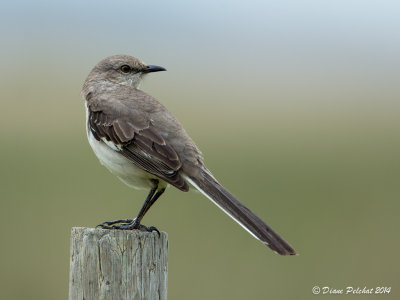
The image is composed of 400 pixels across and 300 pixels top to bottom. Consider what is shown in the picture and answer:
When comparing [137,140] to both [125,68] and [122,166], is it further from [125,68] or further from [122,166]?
[125,68]

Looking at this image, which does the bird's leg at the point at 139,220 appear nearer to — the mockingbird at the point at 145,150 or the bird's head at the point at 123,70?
the mockingbird at the point at 145,150

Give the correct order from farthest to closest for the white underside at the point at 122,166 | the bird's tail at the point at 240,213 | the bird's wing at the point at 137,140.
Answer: the white underside at the point at 122,166 → the bird's wing at the point at 137,140 → the bird's tail at the point at 240,213

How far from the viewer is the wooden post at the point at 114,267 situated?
3723 millimetres

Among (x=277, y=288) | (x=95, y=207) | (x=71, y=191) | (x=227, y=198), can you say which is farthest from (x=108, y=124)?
(x=71, y=191)

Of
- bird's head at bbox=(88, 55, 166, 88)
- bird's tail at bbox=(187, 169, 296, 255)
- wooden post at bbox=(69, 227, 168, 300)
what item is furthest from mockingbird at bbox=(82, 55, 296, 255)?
wooden post at bbox=(69, 227, 168, 300)

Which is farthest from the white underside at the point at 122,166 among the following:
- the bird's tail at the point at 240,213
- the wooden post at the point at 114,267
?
the wooden post at the point at 114,267

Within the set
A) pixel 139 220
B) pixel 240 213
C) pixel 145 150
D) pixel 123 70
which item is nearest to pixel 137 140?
pixel 145 150

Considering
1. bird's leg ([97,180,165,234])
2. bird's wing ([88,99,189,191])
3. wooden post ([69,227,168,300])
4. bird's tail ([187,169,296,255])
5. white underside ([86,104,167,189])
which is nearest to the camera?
wooden post ([69,227,168,300])

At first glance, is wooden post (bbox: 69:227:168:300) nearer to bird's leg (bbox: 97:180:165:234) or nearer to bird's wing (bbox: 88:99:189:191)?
bird's leg (bbox: 97:180:165:234)

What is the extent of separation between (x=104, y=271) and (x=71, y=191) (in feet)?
22.9

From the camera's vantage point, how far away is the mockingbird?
4.80m

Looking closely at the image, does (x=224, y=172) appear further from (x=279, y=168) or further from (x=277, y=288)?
(x=277, y=288)

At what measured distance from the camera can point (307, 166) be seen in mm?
12531

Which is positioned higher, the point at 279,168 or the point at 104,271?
the point at 279,168
